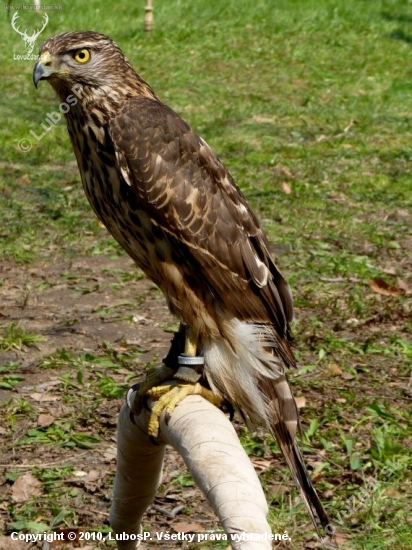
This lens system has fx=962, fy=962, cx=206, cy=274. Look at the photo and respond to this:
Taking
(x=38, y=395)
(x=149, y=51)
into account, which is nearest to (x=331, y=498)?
(x=38, y=395)

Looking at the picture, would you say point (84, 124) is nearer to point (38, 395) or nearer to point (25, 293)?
point (38, 395)

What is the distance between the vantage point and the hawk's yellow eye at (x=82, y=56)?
3902 mm

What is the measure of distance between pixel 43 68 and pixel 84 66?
0.17 metres

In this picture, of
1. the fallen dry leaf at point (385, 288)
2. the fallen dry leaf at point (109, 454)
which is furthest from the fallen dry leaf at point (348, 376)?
the fallen dry leaf at point (109, 454)

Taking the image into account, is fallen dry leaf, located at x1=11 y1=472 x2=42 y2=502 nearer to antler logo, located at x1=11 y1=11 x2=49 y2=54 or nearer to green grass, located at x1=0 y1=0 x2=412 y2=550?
green grass, located at x1=0 y1=0 x2=412 y2=550

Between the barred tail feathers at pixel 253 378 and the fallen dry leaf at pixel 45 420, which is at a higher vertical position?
the barred tail feathers at pixel 253 378

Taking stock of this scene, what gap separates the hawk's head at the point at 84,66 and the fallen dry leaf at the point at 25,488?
6.02 ft

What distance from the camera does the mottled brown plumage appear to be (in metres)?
3.71

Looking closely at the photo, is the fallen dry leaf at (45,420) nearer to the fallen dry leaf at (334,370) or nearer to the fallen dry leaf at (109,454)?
the fallen dry leaf at (109,454)

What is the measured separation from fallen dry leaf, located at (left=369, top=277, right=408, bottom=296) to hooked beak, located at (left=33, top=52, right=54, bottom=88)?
337 centimetres

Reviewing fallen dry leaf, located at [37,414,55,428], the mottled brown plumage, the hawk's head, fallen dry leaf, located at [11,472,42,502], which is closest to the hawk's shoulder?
the mottled brown plumage

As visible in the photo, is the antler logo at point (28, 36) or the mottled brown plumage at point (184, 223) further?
the antler logo at point (28, 36)

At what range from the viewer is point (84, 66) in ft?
12.7

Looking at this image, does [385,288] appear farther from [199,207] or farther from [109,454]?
[199,207]
